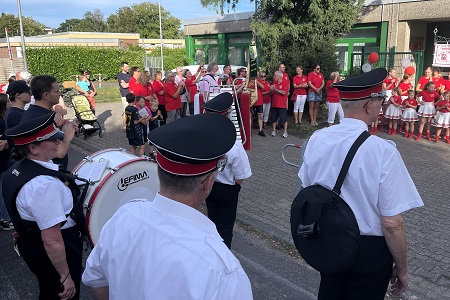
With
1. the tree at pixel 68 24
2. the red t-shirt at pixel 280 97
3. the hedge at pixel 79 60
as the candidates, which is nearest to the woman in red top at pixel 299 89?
the red t-shirt at pixel 280 97

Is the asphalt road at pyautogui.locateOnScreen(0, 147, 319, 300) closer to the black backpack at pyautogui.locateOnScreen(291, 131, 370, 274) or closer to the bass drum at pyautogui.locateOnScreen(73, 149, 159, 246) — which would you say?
the bass drum at pyautogui.locateOnScreen(73, 149, 159, 246)

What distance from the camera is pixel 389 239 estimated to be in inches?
92.7

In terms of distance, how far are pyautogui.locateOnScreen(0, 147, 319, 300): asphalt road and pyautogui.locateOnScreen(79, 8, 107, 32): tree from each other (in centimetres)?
10339

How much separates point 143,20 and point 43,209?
8998 centimetres

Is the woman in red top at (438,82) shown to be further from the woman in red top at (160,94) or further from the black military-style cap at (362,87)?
the black military-style cap at (362,87)

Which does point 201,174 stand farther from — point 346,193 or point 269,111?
point 269,111

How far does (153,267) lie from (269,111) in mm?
11049

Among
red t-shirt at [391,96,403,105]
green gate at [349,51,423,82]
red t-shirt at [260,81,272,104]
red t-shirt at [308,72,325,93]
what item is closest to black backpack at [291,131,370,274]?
red t-shirt at [260,81,272,104]

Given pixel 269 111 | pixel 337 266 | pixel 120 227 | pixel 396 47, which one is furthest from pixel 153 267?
pixel 396 47

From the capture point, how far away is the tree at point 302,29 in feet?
43.1

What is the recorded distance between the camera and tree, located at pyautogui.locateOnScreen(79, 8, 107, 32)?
326ft

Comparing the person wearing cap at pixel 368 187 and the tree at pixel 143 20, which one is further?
the tree at pixel 143 20

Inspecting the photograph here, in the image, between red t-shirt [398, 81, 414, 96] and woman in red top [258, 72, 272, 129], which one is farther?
woman in red top [258, 72, 272, 129]

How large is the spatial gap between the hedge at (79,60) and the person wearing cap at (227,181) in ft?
92.2
